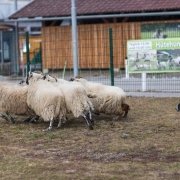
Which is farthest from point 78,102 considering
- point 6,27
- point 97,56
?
point 6,27

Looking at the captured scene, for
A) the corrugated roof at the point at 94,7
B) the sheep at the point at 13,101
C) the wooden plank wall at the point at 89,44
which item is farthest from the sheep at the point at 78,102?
the corrugated roof at the point at 94,7

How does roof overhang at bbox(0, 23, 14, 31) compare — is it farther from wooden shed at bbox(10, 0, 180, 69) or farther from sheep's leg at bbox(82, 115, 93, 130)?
sheep's leg at bbox(82, 115, 93, 130)

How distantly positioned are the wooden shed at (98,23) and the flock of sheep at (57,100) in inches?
452

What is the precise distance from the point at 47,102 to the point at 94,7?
17634 mm

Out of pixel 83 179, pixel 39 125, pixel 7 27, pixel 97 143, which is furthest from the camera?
pixel 7 27

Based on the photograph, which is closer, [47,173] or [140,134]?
[47,173]

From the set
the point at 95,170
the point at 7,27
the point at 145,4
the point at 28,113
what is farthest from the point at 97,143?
the point at 7,27

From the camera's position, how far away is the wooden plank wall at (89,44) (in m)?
22.7

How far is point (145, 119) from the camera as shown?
12.1m

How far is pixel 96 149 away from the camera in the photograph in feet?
29.3

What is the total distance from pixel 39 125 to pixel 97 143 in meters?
2.34

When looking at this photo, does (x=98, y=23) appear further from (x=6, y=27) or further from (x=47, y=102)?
(x=47, y=102)

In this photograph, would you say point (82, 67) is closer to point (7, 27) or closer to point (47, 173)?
point (7, 27)

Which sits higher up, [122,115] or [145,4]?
[145,4]
